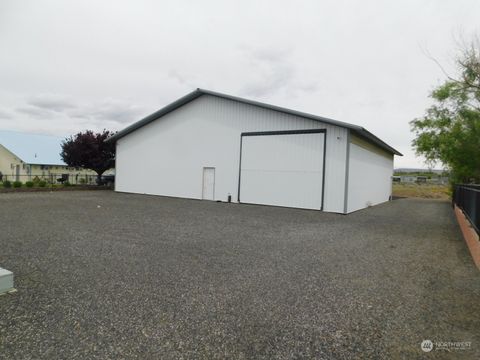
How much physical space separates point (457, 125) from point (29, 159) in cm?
4313

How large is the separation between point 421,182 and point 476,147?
43.8 meters

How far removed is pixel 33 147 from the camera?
125 feet

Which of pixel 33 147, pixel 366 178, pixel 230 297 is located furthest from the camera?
pixel 33 147

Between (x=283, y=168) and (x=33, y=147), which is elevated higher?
(x=33, y=147)

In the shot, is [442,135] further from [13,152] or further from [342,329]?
[13,152]

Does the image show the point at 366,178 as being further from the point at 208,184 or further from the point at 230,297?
the point at 230,297

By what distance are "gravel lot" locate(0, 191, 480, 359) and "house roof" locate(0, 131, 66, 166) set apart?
3334 centimetres

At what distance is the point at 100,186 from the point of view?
2723cm

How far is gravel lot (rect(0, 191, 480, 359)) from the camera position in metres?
2.94

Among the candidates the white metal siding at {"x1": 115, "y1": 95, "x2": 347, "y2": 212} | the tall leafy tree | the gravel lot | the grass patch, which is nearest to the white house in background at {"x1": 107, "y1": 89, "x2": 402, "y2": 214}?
the white metal siding at {"x1": 115, "y1": 95, "x2": 347, "y2": 212}

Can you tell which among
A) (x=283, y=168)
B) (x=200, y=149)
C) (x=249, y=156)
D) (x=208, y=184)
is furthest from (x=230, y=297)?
(x=200, y=149)

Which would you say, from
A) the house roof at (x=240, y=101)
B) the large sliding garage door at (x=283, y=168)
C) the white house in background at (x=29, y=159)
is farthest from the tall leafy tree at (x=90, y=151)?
the large sliding garage door at (x=283, y=168)

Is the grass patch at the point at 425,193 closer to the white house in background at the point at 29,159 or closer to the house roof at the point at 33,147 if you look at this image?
the white house in background at the point at 29,159

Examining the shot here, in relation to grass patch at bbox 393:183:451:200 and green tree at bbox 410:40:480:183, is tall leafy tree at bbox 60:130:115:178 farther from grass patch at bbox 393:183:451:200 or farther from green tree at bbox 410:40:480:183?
grass patch at bbox 393:183:451:200
